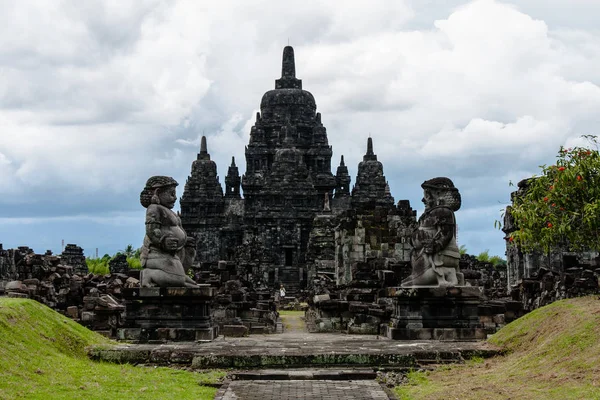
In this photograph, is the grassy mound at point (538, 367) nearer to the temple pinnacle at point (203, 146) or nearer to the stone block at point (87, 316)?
A: the stone block at point (87, 316)

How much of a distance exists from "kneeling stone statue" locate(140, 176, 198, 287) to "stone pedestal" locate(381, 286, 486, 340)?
3.41 metres

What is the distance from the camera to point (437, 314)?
12961 millimetres

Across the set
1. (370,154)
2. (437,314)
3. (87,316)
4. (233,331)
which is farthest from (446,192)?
(370,154)

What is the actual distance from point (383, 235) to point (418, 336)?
1075cm

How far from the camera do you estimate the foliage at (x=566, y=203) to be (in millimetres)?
12766

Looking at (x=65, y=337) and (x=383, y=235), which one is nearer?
(x=65, y=337)

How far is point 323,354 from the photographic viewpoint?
34.7 feet

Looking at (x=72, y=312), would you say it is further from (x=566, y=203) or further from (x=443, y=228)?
(x=566, y=203)

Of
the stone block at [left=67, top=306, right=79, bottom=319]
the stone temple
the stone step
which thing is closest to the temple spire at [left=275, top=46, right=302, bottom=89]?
the stone temple

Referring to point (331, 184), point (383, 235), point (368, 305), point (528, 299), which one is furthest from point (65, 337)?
point (331, 184)

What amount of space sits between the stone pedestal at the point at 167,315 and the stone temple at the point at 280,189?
4745 centimetres

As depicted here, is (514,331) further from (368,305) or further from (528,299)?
(528,299)

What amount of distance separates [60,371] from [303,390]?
287 centimetres

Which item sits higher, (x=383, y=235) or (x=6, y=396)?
(x=383, y=235)
